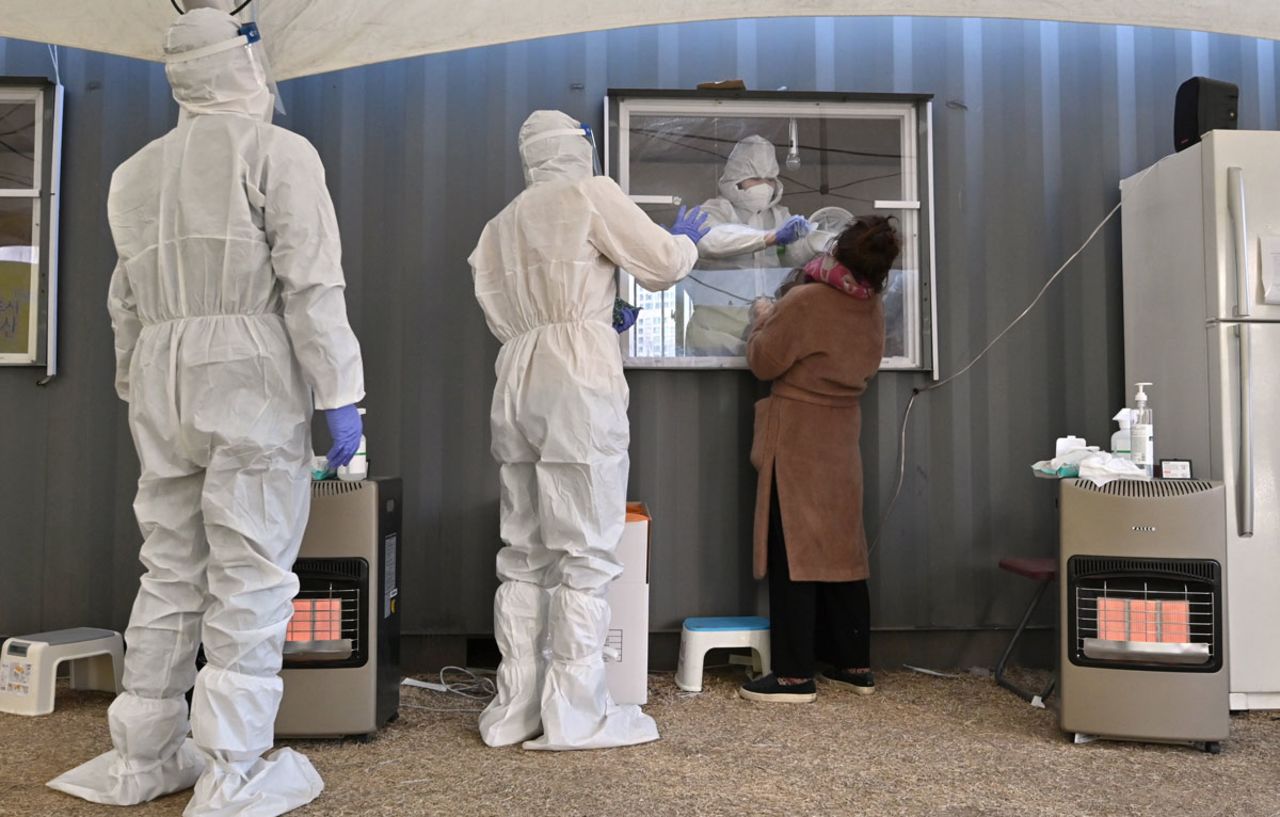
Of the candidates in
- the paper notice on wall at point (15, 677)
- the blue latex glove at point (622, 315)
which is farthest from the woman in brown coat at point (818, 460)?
the paper notice on wall at point (15, 677)

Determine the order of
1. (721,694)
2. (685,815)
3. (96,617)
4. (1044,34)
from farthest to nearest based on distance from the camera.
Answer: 1. (1044,34)
2. (96,617)
3. (721,694)
4. (685,815)

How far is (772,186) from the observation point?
3387 mm

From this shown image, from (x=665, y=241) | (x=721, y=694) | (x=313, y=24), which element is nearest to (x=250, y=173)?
(x=665, y=241)

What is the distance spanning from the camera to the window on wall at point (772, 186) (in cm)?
336

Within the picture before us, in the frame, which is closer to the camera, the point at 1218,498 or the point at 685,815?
the point at 685,815

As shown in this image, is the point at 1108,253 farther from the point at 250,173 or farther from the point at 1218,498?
the point at 250,173

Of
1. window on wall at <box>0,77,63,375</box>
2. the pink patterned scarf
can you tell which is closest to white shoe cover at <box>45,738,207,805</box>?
window on wall at <box>0,77,63,375</box>

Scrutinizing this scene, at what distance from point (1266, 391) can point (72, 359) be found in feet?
12.6

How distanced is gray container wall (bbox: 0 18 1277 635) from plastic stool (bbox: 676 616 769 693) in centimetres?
25

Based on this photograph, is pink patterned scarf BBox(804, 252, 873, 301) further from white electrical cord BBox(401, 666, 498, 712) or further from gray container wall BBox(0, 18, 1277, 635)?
white electrical cord BBox(401, 666, 498, 712)

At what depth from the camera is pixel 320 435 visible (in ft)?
11.0

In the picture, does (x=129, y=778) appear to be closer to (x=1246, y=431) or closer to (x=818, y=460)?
(x=818, y=460)

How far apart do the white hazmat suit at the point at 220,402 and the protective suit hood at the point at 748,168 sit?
67.4 inches

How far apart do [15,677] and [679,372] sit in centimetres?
225
